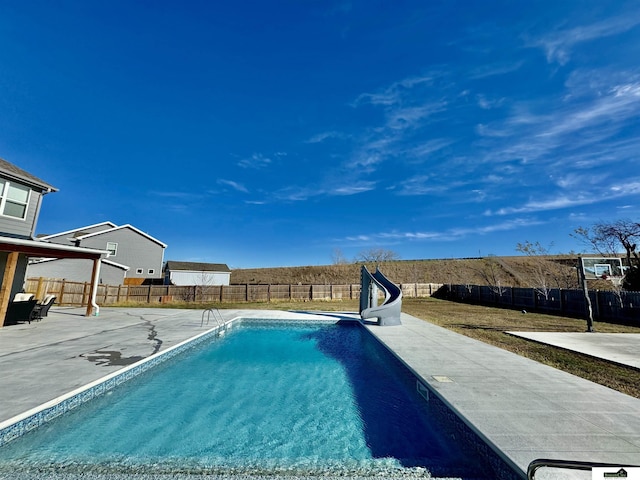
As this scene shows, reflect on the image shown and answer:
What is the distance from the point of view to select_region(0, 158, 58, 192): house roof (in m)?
9.71

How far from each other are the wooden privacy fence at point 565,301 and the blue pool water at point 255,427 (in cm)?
1038

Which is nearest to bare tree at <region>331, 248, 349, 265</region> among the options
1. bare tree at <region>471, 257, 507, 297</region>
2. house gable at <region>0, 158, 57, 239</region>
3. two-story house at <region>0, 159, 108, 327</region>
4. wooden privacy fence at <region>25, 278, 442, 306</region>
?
bare tree at <region>471, 257, 507, 297</region>

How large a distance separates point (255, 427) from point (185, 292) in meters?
19.7

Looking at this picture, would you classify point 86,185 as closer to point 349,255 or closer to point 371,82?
point 371,82

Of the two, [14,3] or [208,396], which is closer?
[208,396]

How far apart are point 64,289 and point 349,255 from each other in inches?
1632

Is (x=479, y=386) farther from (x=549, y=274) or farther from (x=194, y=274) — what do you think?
(x=194, y=274)

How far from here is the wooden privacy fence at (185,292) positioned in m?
16.5

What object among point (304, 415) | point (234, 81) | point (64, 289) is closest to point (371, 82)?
point (234, 81)

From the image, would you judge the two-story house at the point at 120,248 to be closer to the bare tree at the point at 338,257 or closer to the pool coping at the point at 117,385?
the pool coping at the point at 117,385

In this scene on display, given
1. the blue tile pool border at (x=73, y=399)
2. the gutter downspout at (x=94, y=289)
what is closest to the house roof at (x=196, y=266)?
the gutter downspout at (x=94, y=289)

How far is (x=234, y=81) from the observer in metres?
15.3

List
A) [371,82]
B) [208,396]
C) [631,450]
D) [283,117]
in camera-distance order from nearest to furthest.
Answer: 1. [631,450]
2. [208,396]
3. [371,82]
4. [283,117]

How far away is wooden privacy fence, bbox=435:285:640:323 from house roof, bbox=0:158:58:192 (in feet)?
69.1
